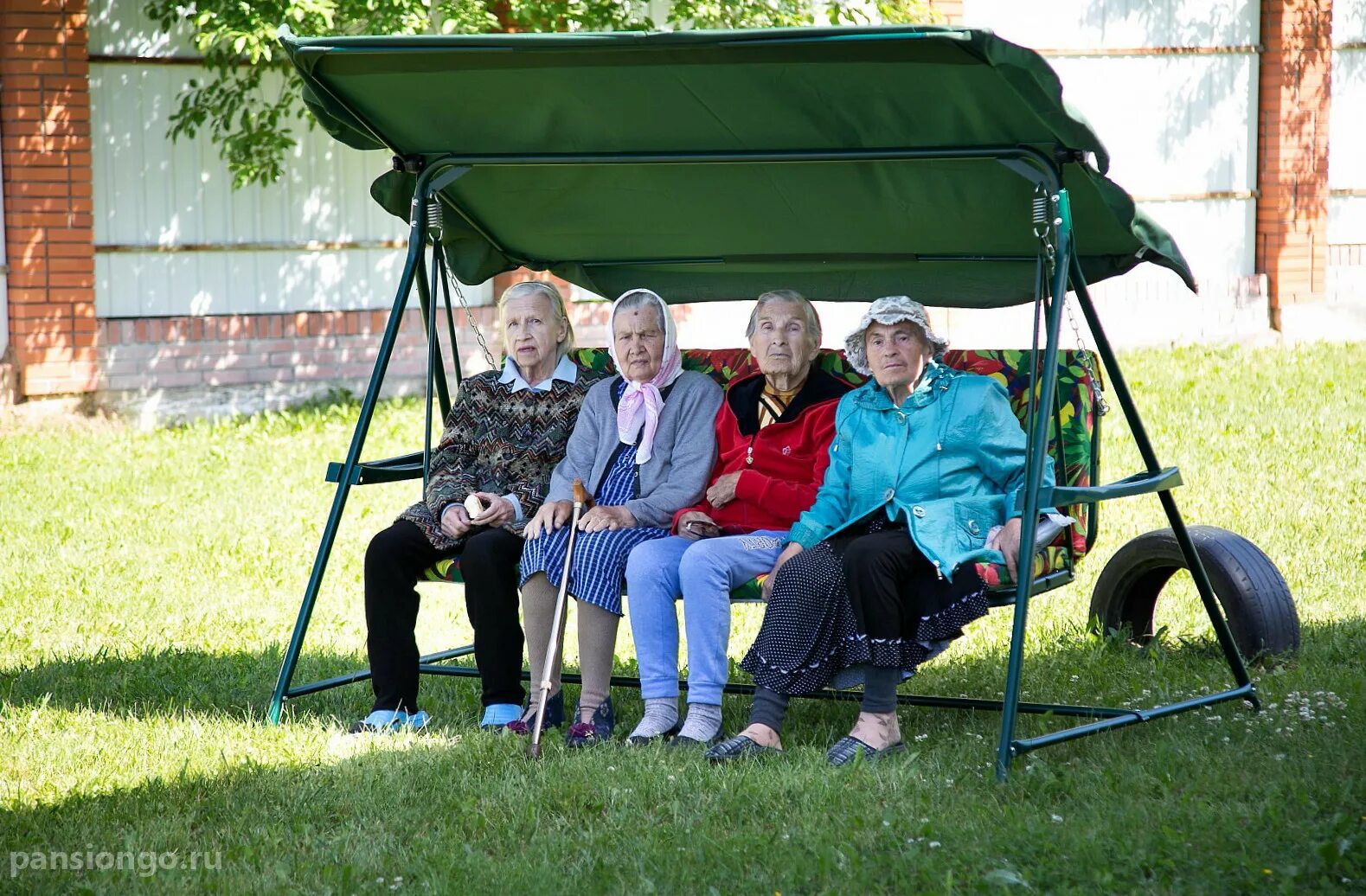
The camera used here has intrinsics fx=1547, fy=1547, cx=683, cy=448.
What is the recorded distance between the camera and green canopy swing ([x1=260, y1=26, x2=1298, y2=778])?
3992 mm

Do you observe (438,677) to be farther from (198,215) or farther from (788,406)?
(198,215)

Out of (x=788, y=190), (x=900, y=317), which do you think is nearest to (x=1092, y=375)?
(x=900, y=317)

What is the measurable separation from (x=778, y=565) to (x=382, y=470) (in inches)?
54.7

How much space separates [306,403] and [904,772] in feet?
24.9

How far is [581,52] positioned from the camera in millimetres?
4043

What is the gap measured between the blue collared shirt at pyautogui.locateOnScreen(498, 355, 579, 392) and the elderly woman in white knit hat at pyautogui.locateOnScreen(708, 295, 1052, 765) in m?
1.02

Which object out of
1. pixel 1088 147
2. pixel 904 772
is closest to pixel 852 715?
pixel 904 772

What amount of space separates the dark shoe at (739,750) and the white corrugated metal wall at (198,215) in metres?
7.39

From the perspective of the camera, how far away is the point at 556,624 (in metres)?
4.39

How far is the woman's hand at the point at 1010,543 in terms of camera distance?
4.13 m

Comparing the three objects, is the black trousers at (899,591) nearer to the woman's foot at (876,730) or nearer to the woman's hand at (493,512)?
the woman's foot at (876,730)

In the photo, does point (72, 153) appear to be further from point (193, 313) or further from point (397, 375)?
point (397, 375)

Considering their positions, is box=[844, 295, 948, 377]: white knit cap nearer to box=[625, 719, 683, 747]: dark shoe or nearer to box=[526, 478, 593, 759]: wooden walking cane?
box=[526, 478, 593, 759]: wooden walking cane

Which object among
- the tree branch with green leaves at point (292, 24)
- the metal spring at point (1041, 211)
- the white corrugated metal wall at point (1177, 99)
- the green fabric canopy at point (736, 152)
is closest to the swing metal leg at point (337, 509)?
the green fabric canopy at point (736, 152)
